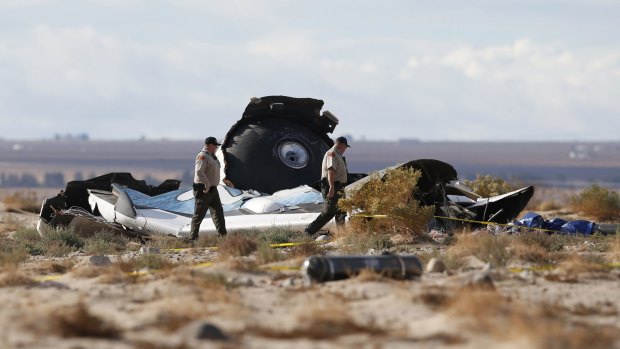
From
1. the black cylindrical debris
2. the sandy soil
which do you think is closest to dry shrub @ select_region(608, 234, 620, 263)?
the sandy soil

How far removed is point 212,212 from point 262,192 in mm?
4986

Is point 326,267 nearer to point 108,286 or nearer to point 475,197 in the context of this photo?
point 108,286

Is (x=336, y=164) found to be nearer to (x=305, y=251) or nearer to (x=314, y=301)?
(x=305, y=251)

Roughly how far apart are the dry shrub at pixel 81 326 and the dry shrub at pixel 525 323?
289 centimetres

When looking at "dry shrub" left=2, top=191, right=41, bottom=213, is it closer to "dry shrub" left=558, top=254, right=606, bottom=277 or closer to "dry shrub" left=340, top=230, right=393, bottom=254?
"dry shrub" left=340, top=230, right=393, bottom=254

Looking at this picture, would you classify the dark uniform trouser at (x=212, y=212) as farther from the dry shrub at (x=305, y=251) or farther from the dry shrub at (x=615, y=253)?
the dry shrub at (x=615, y=253)

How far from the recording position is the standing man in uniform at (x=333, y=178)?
19094 mm

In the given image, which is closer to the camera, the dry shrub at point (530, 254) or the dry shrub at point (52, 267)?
the dry shrub at point (530, 254)

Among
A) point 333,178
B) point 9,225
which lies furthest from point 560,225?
point 9,225

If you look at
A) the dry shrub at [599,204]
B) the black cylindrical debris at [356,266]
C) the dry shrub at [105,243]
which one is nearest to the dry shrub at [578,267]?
the black cylindrical debris at [356,266]

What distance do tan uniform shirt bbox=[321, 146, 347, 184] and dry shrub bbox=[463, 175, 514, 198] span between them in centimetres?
659

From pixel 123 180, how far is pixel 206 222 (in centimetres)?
411

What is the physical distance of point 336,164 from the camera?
62.8 ft

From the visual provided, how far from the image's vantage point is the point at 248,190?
24.2 meters
